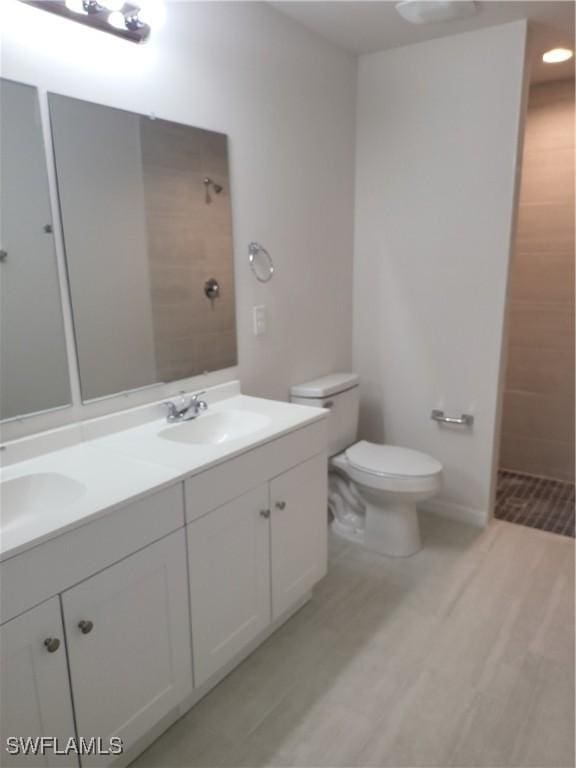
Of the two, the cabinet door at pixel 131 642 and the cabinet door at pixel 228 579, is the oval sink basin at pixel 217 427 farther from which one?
the cabinet door at pixel 131 642

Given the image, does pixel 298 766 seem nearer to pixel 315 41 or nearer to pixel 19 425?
pixel 19 425

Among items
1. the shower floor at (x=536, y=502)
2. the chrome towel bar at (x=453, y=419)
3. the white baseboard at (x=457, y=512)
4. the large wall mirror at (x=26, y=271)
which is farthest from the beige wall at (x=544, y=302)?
the large wall mirror at (x=26, y=271)

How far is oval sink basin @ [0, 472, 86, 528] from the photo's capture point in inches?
57.3

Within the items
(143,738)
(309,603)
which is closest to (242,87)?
(309,603)

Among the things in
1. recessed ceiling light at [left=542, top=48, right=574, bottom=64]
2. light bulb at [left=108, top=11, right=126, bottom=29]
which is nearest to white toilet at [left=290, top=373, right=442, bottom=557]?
light bulb at [left=108, top=11, right=126, bottom=29]

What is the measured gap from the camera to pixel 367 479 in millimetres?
2537

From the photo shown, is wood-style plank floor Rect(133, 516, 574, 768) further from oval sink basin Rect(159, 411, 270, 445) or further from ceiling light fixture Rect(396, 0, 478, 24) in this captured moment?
ceiling light fixture Rect(396, 0, 478, 24)

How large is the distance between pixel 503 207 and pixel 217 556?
2047 millimetres

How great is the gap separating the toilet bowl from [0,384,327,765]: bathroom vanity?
0.48 meters

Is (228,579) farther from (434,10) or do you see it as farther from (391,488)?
A: (434,10)

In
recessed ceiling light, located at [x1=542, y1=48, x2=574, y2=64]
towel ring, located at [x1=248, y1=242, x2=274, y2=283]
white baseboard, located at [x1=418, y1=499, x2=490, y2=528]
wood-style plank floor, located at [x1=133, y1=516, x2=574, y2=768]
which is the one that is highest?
recessed ceiling light, located at [x1=542, y1=48, x2=574, y2=64]

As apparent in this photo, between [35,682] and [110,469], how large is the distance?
0.54 m

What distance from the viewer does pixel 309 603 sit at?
89.0 inches

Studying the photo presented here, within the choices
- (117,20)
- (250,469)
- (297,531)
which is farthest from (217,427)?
(117,20)
